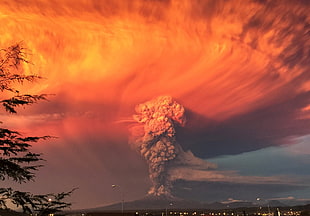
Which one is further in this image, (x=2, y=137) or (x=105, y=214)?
(x=105, y=214)

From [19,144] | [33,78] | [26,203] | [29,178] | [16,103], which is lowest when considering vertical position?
[26,203]

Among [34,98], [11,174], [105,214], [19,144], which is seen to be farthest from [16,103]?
[105,214]

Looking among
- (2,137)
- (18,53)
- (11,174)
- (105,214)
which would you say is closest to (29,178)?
(11,174)

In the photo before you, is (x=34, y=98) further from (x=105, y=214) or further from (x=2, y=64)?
(x=105, y=214)

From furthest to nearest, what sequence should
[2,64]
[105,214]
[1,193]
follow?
1. [105,214]
2. [2,64]
3. [1,193]

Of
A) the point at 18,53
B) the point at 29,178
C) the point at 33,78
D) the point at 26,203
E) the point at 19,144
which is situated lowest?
the point at 26,203

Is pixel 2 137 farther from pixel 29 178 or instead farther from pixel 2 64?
pixel 2 64

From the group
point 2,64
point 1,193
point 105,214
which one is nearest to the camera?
point 1,193

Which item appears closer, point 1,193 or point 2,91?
point 1,193

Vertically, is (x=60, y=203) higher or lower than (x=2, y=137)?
lower
